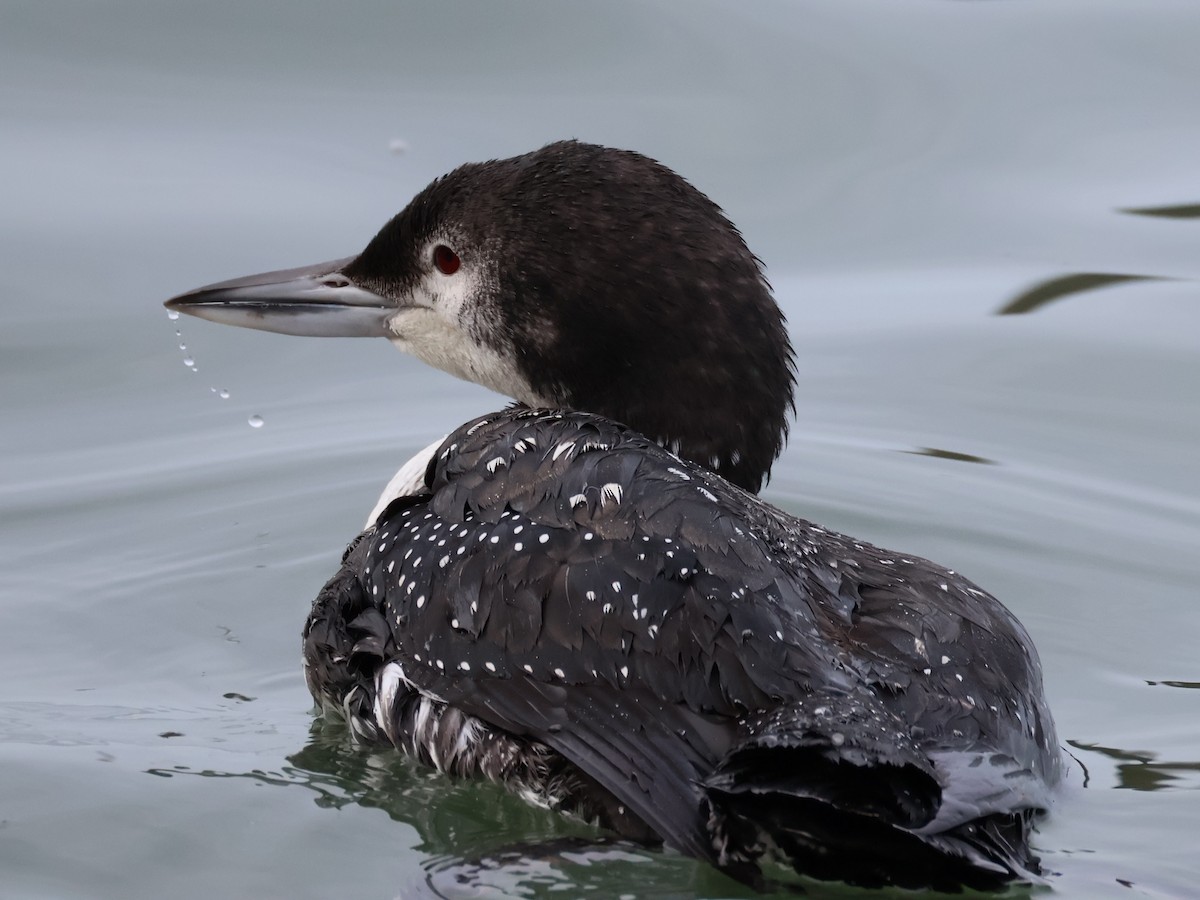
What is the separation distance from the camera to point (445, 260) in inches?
167

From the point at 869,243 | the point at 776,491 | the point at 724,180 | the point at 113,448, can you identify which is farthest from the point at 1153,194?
the point at 113,448

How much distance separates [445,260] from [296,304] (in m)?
0.47

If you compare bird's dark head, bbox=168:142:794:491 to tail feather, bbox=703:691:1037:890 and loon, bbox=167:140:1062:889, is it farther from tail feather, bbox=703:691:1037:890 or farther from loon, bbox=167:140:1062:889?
tail feather, bbox=703:691:1037:890

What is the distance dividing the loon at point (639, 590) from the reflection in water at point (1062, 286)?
110 inches

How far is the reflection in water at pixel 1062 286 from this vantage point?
6.59 metres

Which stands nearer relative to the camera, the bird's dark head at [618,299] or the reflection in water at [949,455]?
the bird's dark head at [618,299]

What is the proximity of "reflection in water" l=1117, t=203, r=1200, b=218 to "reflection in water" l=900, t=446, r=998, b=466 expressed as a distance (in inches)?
70.4

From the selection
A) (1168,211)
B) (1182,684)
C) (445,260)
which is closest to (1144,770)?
(1182,684)

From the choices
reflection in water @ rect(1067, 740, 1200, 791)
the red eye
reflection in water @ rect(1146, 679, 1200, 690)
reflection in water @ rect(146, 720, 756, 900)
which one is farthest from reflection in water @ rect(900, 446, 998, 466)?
reflection in water @ rect(146, 720, 756, 900)

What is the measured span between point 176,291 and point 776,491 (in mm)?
2100

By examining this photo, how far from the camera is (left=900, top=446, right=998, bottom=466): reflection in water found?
18.5 ft

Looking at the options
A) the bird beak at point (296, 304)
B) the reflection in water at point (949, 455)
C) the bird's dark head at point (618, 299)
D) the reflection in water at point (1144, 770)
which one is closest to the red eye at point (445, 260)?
the bird's dark head at point (618, 299)

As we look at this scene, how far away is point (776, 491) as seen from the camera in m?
5.45

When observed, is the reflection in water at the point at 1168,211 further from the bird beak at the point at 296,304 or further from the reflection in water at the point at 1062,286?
the bird beak at the point at 296,304
